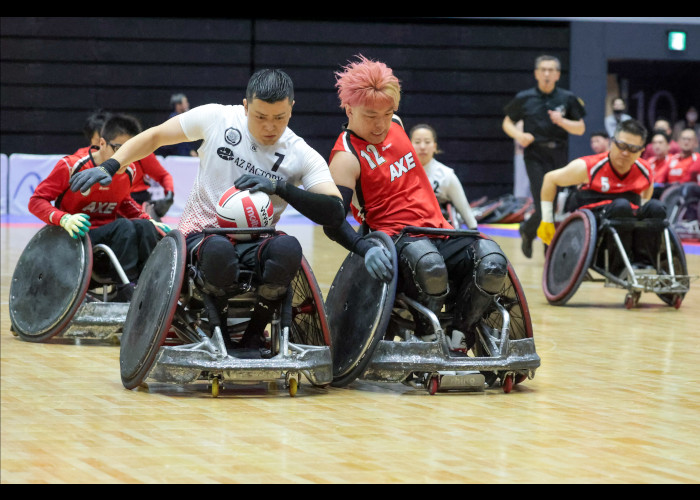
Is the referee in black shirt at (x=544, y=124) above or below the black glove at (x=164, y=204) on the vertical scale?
above

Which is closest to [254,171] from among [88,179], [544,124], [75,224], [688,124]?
[88,179]

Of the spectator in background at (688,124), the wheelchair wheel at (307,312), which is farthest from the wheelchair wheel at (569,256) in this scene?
the spectator in background at (688,124)

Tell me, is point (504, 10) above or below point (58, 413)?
above

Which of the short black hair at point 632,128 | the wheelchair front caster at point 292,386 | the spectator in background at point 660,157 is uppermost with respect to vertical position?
the spectator in background at point 660,157

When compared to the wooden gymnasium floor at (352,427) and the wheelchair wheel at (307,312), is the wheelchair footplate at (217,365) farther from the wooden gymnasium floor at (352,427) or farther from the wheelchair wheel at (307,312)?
the wheelchair wheel at (307,312)

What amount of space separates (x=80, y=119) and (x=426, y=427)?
53.6ft

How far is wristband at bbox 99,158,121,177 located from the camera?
207 inches

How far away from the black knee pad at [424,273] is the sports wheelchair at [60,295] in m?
2.00

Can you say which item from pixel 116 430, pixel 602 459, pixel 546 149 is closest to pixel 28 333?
pixel 116 430

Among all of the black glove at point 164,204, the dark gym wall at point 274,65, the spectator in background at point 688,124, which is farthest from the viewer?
the spectator in background at point 688,124

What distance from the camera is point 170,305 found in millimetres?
5066

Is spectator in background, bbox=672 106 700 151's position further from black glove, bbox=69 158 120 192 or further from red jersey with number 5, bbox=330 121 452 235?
black glove, bbox=69 158 120 192

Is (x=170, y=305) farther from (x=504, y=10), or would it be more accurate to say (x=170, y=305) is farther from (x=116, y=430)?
(x=504, y=10)

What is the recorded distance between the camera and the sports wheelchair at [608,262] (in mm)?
8953
